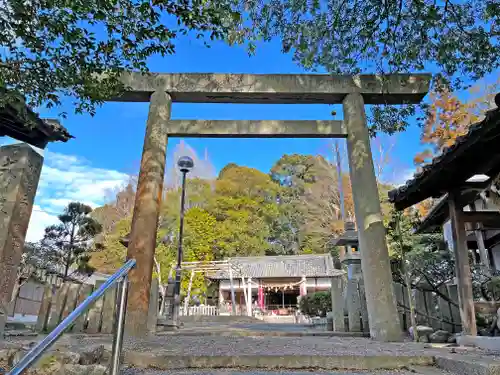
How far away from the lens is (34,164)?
3.75 meters

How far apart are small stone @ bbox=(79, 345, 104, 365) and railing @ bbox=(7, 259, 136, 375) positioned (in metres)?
0.53

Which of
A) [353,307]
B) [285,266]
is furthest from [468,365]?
[285,266]

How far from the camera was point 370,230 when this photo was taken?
16.3 ft

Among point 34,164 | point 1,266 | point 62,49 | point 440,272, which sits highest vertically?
point 62,49

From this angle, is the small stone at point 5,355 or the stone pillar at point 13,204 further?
the stone pillar at point 13,204

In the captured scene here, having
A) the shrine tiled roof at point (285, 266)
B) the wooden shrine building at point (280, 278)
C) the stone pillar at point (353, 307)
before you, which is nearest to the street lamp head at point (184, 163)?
the stone pillar at point (353, 307)

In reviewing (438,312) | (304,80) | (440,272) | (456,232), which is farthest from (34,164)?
(440,272)

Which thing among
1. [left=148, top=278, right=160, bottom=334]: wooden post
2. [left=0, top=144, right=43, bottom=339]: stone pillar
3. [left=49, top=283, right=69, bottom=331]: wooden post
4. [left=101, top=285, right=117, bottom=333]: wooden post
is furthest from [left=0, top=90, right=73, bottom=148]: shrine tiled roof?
[left=148, top=278, right=160, bottom=334]: wooden post

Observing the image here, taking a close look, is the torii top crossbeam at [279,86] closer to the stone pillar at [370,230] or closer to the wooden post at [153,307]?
the stone pillar at [370,230]

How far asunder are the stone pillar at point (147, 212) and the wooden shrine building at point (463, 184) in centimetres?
372

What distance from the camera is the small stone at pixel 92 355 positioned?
261 cm

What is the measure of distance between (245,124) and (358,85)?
2033 millimetres

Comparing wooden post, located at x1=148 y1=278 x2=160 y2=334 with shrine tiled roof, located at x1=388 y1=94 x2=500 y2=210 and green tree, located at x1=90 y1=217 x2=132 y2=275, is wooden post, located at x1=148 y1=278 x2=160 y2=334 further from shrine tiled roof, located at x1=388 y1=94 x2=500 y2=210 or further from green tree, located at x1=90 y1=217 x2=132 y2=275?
green tree, located at x1=90 y1=217 x2=132 y2=275

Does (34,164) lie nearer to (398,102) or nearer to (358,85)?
(358,85)
